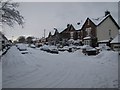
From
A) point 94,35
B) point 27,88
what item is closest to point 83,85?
point 27,88

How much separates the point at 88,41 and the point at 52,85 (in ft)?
162

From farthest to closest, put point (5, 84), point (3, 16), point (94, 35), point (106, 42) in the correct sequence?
point (94, 35), point (106, 42), point (3, 16), point (5, 84)

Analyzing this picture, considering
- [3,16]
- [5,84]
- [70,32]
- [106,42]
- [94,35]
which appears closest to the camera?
[5,84]

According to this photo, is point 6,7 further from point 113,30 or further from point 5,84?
point 113,30

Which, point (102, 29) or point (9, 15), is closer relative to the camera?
point (9, 15)

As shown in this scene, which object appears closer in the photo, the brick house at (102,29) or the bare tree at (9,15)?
the bare tree at (9,15)

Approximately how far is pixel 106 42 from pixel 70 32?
2929 cm

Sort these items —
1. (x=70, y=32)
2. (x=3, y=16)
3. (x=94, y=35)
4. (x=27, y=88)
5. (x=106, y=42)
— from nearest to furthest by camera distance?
1. (x=27, y=88)
2. (x=3, y=16)
3. (x=106, y=42)
4. (x=94, y=35)
5. (x=70, y=32)

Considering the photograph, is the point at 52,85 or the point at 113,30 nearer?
the point at 52,85

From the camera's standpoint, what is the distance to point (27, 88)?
34.3 ft

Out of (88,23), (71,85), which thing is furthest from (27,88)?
(88,23)

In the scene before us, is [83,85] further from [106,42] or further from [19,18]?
[106,42]

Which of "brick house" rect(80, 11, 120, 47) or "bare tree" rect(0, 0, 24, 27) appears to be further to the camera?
"brick house" rect(80, 11, 120, 47)

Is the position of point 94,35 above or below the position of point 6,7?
below
